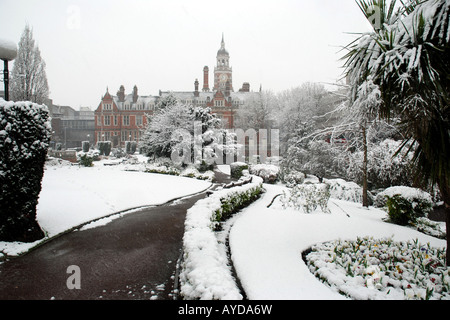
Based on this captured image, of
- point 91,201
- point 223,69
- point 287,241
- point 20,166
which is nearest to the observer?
point 20,166

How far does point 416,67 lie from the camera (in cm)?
364

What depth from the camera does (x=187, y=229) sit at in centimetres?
548

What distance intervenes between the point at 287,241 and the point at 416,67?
4110 mm

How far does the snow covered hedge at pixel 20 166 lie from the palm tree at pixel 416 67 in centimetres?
649

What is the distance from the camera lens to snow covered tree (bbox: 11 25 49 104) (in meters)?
23.8

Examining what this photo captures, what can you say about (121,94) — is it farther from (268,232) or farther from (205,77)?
(268,232)

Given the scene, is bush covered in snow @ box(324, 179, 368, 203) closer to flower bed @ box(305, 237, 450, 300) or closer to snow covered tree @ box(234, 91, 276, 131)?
flower bed @ box(305, 237, 450, 300)

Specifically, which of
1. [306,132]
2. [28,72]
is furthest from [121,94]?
[306,132]

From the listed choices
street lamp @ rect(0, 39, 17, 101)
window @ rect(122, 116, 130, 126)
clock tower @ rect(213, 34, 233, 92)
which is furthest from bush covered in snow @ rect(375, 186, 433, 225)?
clock tower @ rect(213, 34, 233, 92)

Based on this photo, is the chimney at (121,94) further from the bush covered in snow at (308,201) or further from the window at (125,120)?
the bush covered in snow at (308,201)

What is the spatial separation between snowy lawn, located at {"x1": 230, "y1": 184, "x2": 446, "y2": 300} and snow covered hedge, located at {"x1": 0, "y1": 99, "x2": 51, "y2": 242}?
14.7 ft

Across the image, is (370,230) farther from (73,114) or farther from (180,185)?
(73,114)

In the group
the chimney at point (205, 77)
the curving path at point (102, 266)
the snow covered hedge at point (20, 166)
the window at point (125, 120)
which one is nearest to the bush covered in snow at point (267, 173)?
the curving path at point (102, 266)
